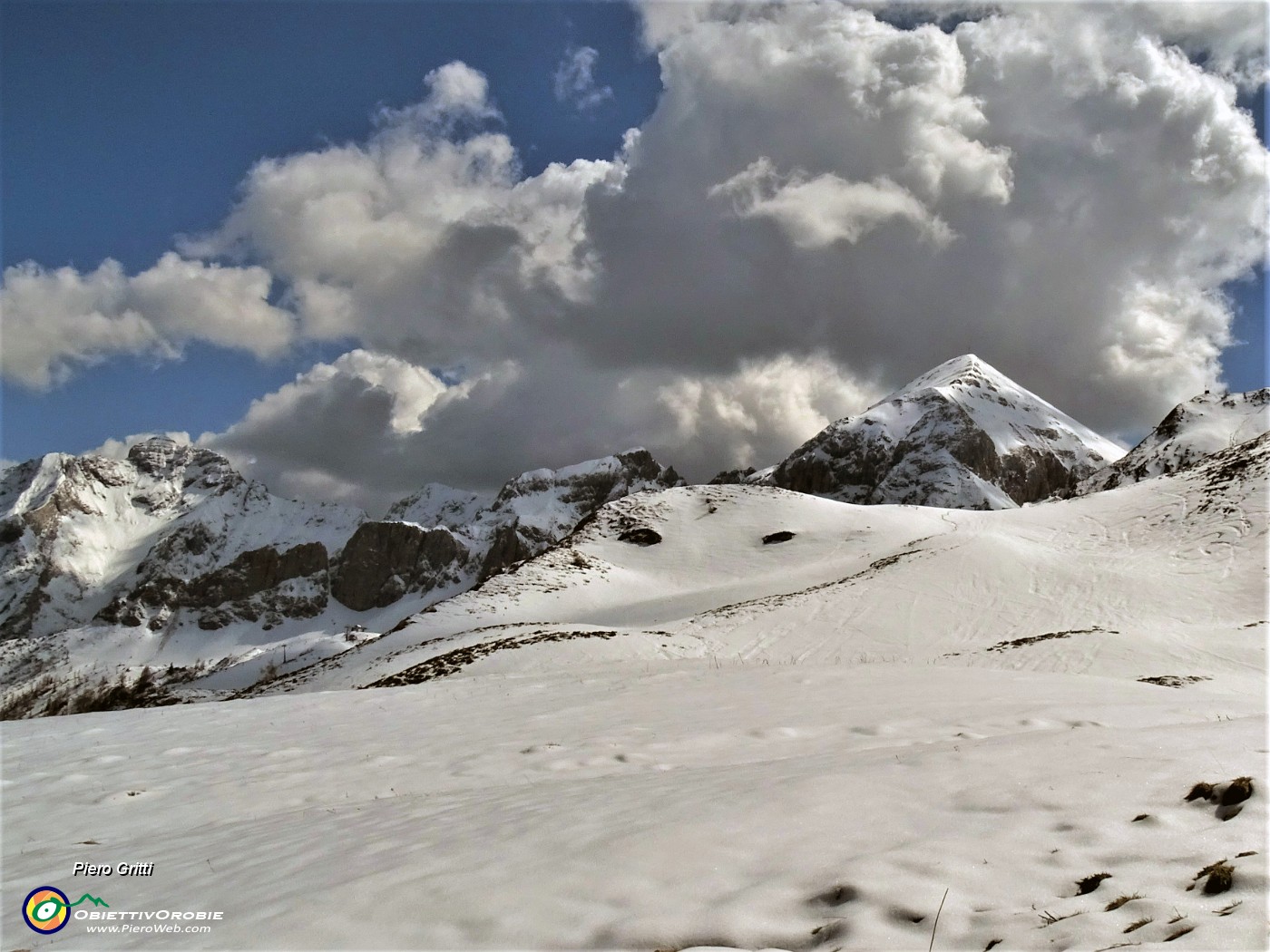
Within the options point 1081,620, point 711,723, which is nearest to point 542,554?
point 1081,620

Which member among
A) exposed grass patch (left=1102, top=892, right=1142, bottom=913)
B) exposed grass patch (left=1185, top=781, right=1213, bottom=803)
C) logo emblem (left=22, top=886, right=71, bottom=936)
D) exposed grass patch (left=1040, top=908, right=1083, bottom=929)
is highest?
exposed grass patch (left=1185, top=781, right=1213, bottom=803)

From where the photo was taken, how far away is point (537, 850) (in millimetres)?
5617

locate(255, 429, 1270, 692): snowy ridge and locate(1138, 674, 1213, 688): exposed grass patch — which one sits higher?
locate(255, 429, 1270, 692): snowy ridge

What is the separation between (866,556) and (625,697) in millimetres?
36179

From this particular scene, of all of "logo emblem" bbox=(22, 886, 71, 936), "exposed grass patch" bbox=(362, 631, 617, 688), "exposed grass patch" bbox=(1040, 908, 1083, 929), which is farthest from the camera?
"exposed grass patch" bbox=(362, 631, 617, 688)

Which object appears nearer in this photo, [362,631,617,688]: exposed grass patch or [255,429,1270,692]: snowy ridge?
[362,631,617,688]: exposed grass patch

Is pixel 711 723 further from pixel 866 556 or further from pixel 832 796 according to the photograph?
pixel 866 556

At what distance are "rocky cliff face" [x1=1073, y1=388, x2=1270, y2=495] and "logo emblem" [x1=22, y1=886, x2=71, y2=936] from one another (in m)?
99.8

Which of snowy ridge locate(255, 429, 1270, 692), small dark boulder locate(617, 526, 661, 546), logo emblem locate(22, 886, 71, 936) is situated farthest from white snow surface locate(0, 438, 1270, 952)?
small dark boulder locate(617, 526, 661, 546)

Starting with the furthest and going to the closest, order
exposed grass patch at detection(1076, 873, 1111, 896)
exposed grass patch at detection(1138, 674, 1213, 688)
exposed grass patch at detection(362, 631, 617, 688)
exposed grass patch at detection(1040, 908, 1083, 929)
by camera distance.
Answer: exposed grass patch at detection(362, 631, 617, 688), exposed grass patch at detection(1138, 674, 1213, 688), exposed grass patch at detection(1076, 873, 1111, 896), exposed grass patch at detection(1040, 908, 1083, 929)

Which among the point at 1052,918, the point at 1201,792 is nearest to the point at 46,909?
the point at 1052,918

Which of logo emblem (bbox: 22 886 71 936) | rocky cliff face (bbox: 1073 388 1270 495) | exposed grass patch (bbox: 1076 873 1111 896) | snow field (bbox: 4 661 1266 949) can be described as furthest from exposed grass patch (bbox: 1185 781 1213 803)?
rocky cliff face (bbox: 1073 388 1270 495)

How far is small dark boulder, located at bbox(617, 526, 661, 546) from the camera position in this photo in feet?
187

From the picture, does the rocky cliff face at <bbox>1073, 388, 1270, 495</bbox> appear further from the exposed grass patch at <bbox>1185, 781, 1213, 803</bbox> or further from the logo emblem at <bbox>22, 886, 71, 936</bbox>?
the logo emblem at <bbox>22, 886, 71, 936</bbox>
